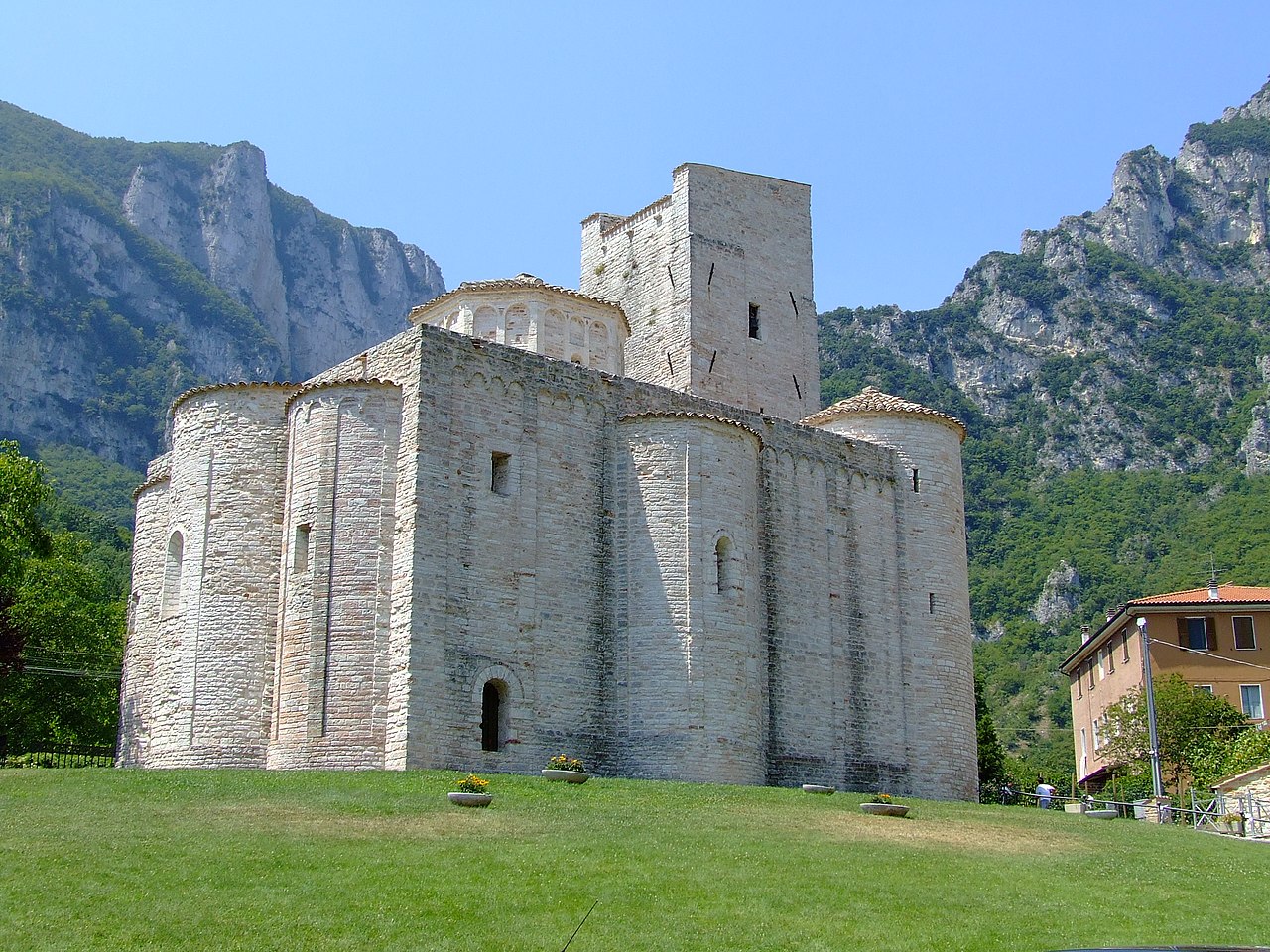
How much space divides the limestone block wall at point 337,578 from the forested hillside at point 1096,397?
56.1 m

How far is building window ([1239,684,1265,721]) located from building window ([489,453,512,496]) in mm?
34151

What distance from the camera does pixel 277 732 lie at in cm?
3152

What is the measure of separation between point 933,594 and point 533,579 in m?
12.7

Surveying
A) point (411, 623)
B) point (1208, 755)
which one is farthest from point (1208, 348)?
point (411, 623)

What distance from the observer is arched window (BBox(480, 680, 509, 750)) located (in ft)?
105

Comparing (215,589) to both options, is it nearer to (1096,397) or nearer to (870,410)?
(870,410)

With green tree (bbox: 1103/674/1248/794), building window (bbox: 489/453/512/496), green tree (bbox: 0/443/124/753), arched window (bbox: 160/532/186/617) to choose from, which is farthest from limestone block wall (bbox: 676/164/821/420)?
green tree (bbox: 0/443/124/753)

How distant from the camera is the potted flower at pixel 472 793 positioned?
25.2m

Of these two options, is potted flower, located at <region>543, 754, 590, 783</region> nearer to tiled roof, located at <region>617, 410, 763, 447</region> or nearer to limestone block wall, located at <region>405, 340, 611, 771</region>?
limestone block wall, located at <region>405, 340, 611, 771</region>

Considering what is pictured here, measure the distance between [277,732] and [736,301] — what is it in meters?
21.7

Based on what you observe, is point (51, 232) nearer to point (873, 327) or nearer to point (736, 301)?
point (873, 327)

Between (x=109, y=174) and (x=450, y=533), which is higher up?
(x=109, y=174)

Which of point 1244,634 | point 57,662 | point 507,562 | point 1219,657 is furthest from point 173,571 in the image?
point 1244,634

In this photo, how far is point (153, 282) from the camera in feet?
473
